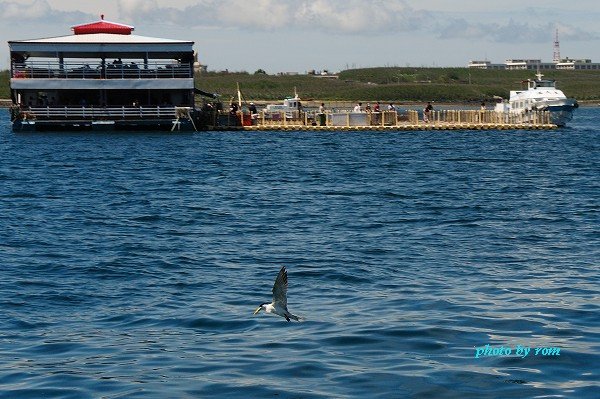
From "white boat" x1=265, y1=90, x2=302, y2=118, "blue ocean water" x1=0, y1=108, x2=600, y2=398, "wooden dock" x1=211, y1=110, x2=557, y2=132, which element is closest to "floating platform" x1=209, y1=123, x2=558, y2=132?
"wooden dock" x1=211, y1=110, x2=557, y2=132

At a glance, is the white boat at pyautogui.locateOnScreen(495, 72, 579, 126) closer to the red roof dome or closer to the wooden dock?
the wooden dock

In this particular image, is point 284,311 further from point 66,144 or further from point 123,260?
point 66,144

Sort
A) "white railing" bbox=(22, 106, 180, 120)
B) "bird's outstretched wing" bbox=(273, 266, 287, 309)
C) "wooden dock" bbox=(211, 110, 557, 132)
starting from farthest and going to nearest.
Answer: "wooden dock" bbox=(211, 110, 557, 132), "white railing" bbox=(22, 106, 180, 120), "bird's outstretched wing" bbox=(273, 266, 287, 309)

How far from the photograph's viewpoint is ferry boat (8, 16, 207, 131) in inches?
2884

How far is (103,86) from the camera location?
73.4 m

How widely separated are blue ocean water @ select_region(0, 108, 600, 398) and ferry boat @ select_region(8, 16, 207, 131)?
27269 millimetres

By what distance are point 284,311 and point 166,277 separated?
8.13 m

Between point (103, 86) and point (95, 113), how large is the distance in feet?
6.14

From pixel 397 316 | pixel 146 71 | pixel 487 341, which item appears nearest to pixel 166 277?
pixel 397 316

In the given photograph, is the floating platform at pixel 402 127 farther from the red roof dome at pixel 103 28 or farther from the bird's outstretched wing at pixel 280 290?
the bird's outstretched wing at pixel 280 290

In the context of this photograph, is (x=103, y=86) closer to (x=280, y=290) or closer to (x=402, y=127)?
(x=402, y=127)

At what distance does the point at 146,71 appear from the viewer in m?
74.9

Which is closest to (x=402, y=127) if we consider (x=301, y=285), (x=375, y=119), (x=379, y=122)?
(x=379, y=122)

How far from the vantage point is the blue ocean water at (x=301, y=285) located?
16.1 metres
